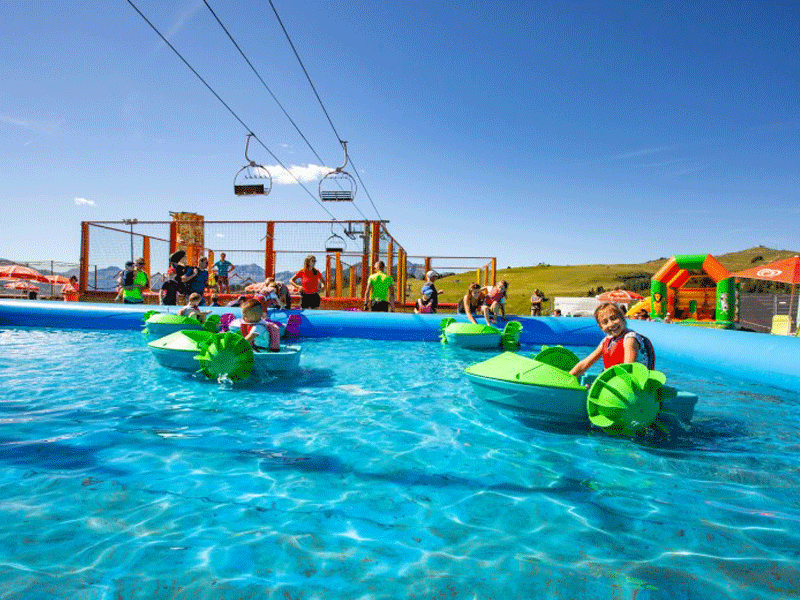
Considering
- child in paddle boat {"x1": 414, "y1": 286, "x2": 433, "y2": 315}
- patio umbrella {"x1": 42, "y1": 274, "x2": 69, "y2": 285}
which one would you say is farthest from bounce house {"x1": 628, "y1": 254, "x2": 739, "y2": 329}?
patio umbrella {"x1": 42, "y1": 274, "x2": 69, "y2": 285}

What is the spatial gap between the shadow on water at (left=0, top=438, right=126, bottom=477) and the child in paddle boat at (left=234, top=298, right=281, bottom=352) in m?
2.58

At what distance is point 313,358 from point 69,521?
5.60 meters

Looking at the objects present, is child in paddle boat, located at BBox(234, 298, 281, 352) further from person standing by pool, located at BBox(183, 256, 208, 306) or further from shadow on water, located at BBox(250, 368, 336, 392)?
person standing by pool, located at BBox(183, 256, 208, 306)

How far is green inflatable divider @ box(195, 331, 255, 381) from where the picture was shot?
566 centimetres

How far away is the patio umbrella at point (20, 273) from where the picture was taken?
21.3 meters

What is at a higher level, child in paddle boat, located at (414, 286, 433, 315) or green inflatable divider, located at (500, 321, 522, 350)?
child in paddle boat, located at (414, 286, 433, 315)

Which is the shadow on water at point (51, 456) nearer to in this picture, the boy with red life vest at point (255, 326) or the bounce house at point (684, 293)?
the boy with red life vest at point (255, 326)

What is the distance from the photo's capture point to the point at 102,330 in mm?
11297

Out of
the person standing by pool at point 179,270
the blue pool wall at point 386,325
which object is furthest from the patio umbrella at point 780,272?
the person standing by pool at point 179,270

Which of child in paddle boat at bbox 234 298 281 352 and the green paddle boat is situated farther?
child in paddle boat at bbox 234 298 281 352

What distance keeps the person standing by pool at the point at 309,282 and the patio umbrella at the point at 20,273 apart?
684 inches

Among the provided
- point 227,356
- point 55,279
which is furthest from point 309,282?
point 55,279

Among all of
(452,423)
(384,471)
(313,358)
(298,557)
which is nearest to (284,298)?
(313,358)

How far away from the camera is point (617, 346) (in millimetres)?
4516
